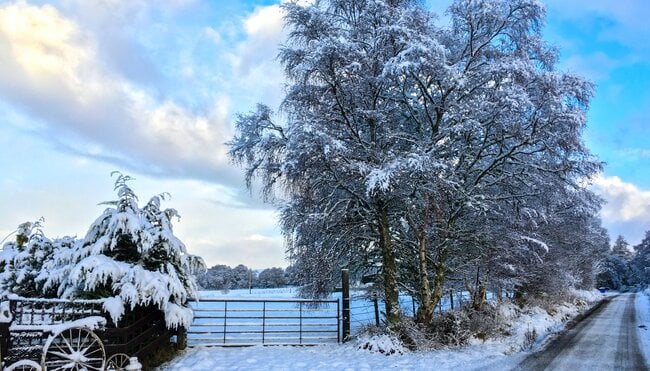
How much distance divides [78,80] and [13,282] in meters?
4.39

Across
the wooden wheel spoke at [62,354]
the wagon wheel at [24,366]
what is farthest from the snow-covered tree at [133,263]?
the wagon wheel at [24,366]

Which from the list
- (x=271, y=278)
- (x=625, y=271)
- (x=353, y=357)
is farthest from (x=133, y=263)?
(x=625, y=271)

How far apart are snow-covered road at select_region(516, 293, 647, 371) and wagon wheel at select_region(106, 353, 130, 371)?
22.8 feet

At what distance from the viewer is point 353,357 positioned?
895 cm

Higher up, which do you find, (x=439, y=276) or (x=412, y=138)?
(x=412, y=138)

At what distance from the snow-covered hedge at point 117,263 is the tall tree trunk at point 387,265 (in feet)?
15.6

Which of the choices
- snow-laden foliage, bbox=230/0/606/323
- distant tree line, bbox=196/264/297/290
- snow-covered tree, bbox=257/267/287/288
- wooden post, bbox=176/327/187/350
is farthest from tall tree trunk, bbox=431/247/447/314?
snow-covered tree, bbox=257/267/287/288

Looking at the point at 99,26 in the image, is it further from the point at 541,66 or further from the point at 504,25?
the point at 541,66

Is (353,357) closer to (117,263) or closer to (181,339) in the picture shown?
(181,339)

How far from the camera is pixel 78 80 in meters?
9.23

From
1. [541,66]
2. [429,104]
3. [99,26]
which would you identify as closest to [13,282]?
[99,26]

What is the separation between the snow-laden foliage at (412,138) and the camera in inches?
384

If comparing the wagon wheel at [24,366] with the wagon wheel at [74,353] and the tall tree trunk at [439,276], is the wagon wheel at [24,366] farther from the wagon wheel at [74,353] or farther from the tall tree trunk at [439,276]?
the tall tree trunk at [439,276]

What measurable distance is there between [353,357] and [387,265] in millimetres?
2747
